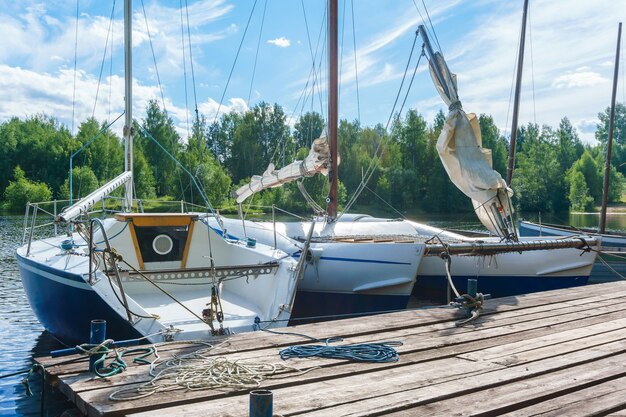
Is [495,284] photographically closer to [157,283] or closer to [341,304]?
[341,304]

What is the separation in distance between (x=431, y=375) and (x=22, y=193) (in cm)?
5657

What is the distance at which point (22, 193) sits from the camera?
54031 millimetres

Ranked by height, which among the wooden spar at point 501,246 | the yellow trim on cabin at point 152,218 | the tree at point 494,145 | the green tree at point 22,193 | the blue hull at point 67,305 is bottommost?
the blue hull at point 67,305

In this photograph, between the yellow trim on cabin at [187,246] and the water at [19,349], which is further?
the yellow trim on cabin at [187,246]

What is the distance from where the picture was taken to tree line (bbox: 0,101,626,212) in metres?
55.6

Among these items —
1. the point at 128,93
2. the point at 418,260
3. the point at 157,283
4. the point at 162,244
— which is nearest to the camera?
the point at 157,283

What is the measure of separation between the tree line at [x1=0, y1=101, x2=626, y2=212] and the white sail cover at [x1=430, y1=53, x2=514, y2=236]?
39.3 meters

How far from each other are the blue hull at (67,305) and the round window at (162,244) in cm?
169

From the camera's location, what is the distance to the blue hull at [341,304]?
10461 mm

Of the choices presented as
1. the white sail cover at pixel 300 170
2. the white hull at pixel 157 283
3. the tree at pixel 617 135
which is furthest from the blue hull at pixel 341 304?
the tree at pixel 617 135

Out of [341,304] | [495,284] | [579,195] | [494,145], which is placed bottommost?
[341,304]

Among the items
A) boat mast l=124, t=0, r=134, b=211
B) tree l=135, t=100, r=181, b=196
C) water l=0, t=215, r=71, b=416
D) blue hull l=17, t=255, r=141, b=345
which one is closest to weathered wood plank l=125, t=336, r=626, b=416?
blue hull l=17, t=255, r=141, b=345

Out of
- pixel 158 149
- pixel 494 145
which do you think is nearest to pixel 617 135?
pixel 494 145

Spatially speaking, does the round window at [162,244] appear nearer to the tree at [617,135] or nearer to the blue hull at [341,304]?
the blue hull at [341,304]
